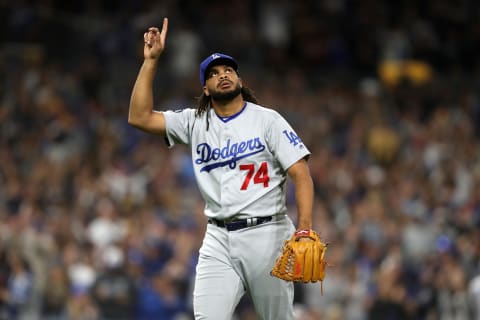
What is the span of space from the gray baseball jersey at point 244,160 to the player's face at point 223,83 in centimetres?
15

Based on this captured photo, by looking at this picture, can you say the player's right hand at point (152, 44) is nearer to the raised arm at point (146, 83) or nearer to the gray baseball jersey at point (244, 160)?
the raised arm at point (146, 83)

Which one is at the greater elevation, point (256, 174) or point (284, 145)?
point (284, 145)

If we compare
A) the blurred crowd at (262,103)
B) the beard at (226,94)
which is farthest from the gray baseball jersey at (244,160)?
the blurred crowd at (262,103)

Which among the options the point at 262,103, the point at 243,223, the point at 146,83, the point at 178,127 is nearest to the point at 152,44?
the point at 146,83

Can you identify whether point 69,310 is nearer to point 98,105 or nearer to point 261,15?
point 98,105

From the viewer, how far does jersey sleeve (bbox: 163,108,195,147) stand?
537 cm

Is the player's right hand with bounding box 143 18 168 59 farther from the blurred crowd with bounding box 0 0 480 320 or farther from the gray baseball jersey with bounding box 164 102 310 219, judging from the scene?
the blurred crowd with bounding box 0 0 480 320

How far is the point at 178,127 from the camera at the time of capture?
17.6ft

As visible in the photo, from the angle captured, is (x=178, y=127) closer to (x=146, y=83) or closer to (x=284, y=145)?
(x=146, y=83)

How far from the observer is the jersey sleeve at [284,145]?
5.19 metres

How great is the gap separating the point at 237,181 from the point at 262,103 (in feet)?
25.7

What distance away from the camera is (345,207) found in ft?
39.9

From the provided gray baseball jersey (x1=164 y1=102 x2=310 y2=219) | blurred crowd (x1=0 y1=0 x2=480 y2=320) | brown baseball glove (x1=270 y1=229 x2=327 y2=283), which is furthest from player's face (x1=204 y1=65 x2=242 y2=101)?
blurred crowd (x1=0 y1=0 x2=480 y2=320)

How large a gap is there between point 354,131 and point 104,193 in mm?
3754
